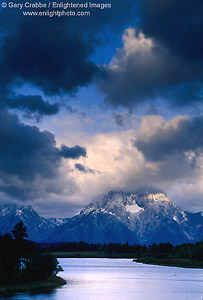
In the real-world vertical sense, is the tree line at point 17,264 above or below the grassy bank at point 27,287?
above

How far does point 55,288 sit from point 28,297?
24.1 meters

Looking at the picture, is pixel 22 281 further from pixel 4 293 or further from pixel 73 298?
pixel 73 298

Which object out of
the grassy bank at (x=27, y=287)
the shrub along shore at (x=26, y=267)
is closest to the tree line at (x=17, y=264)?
the shrub along shore at (x=26, y=267)

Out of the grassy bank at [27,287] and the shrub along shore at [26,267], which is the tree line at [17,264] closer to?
the shrub along shore at [26,267]

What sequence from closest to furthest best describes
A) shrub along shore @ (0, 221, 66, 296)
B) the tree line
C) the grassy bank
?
the grassy bank, shrub along shore @ (0, 221, 66, 296), the tree line

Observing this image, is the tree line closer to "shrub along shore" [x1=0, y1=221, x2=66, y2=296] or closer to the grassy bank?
"shrub along shore" [x1=0, y1=221, x2=66, y2=296]

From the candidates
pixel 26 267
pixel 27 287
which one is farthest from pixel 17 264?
pixel 27 287

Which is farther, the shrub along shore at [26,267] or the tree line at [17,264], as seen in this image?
the tree line at [17,264]

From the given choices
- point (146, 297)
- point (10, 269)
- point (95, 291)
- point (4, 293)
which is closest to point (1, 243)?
point (10, 269)

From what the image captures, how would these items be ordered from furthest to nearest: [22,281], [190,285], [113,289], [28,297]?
[190,285] < [113,289] < [22,281] < [28,297]

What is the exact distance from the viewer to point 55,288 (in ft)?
439

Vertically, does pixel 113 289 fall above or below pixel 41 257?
below

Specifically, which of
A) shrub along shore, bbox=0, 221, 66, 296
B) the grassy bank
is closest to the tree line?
shrub along shore, bbox=0, 221, 66, 296

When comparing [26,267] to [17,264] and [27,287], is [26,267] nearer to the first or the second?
[17,264]
